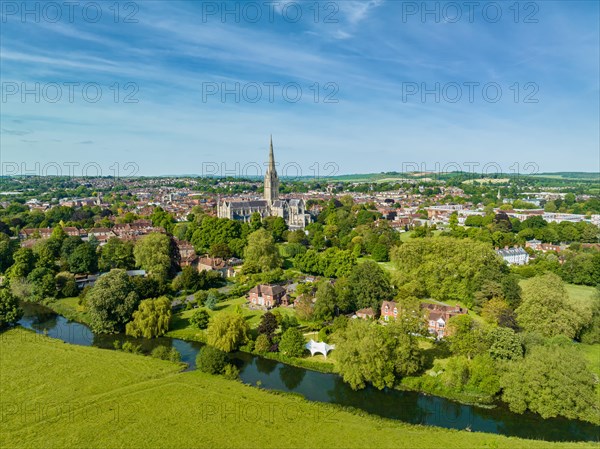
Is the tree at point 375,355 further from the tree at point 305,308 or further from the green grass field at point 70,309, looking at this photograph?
the green grass field at point 70,309

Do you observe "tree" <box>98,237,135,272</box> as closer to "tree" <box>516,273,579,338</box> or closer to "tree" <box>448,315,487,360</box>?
"tree" <box>448,315,487,360</box>

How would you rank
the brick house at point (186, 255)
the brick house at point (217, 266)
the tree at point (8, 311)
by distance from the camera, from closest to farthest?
1. the tree at point (8, 311)
2. the brick house at point (217, 266)
3. the brick house at point (186, 255)

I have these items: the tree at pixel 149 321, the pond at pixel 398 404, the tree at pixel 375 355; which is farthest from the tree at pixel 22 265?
the tree at pixel 375 355

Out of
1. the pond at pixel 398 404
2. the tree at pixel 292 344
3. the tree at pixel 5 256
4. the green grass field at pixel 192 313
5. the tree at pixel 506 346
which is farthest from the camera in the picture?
the tree at pixel 5 256

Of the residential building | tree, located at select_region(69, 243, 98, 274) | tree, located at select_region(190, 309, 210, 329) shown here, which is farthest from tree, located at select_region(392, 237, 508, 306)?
tree, located at select_region(69, 243, 98, 274)

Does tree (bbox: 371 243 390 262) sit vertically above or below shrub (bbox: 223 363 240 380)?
above

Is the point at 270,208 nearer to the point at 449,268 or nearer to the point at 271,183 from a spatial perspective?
the point at 271,183

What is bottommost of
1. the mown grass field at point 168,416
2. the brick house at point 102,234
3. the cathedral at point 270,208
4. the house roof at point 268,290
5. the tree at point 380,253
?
the mown grass field at point 168,416
